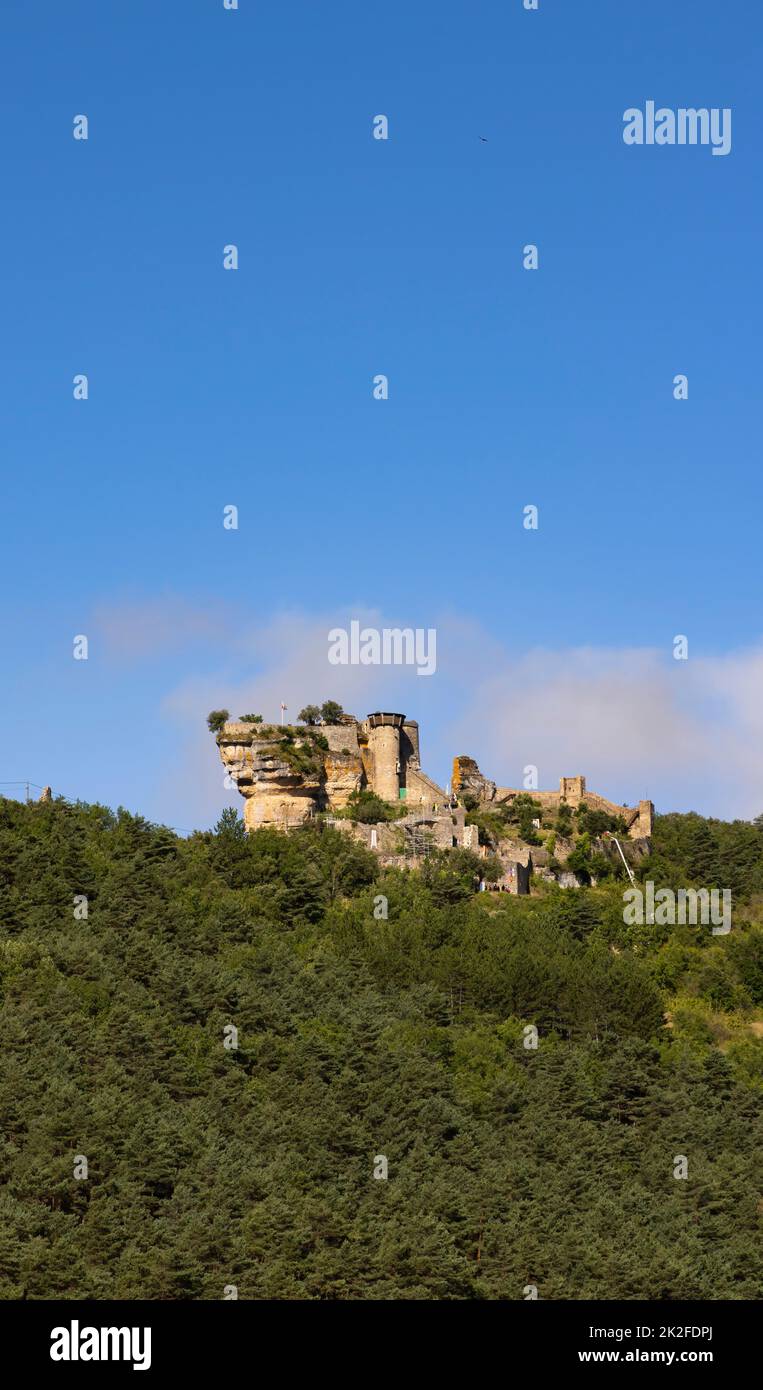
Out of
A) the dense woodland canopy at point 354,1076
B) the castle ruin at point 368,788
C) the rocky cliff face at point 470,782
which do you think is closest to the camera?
the dense woodland canopy at point 354,1076

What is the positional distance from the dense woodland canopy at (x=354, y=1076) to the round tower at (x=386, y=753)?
14.4 feet

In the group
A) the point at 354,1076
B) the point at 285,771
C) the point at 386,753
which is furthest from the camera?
the point at 386,753

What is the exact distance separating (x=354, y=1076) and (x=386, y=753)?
3034 centimetres

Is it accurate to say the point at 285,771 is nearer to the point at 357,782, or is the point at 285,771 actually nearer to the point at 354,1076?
the point at 357,782

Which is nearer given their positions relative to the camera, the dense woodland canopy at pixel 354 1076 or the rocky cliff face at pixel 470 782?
the dense woodland canopy at pixel 354 1076

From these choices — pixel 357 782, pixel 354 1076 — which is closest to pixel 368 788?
pixel 357 782

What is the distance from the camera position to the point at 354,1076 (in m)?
53.4

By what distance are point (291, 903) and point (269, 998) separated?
1509 centimetres

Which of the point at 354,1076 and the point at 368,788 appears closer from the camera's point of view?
the point at 354,1076

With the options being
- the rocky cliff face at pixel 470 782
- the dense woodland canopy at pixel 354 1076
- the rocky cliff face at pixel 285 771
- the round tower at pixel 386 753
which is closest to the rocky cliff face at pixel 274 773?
the rocky cliff face at pixel 285 771

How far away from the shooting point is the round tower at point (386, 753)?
3248 inches

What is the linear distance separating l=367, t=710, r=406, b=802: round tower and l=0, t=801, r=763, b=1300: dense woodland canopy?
14.4ft

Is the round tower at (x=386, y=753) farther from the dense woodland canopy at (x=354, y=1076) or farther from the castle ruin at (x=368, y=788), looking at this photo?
the dense woodland canopy at (x=354, y=1076)
